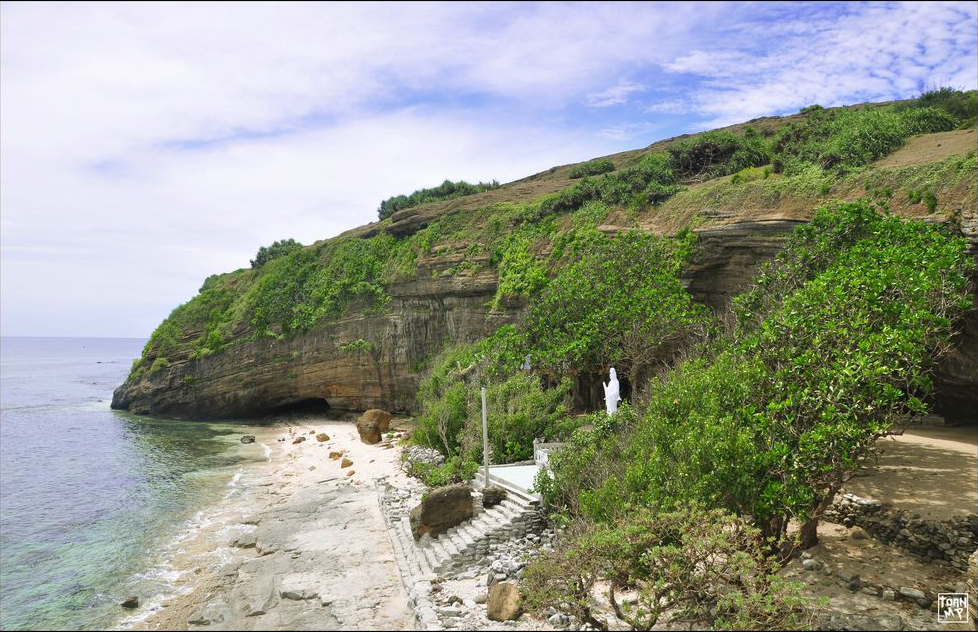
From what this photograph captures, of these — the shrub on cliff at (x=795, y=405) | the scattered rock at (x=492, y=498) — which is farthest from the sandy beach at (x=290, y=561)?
the shrub on cliff at (x=795, y=405)

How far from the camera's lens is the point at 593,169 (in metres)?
42.9

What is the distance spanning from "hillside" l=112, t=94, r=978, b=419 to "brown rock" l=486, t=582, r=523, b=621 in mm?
14749

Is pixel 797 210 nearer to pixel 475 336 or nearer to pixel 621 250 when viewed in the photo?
pixel 621 250

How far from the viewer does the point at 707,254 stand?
77.0ft

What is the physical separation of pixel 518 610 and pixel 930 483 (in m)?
9.38

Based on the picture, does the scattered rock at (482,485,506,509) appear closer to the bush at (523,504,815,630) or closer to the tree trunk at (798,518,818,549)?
the bush at (523,504,815,630)

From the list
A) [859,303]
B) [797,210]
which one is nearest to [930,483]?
[859,303]

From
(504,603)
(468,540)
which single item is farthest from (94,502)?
(504,603)

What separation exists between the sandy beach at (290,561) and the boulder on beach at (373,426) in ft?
14.9

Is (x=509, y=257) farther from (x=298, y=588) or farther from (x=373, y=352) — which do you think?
(x=298, y=588)

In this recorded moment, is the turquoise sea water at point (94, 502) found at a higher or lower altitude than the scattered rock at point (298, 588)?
lower

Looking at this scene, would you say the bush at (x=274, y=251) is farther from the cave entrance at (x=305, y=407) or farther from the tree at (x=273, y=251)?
the cave entrance at (x=305, y=407)

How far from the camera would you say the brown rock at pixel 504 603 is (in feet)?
31.9

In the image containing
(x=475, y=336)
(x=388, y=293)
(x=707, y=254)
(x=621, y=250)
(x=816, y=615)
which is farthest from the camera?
(x=388, y=293)
